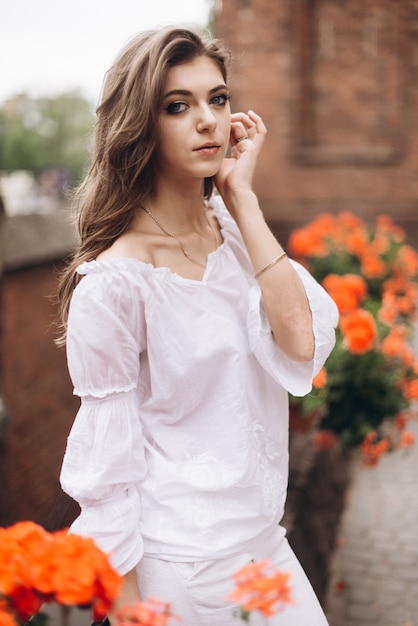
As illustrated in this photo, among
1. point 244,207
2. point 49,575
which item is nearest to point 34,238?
point 244,207

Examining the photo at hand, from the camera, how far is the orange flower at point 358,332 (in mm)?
4043

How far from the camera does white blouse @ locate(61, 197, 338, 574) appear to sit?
1707 mm

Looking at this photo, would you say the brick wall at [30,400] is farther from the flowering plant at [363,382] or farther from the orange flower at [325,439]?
the flowering plant at [363,382]

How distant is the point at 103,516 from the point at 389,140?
1225 cm

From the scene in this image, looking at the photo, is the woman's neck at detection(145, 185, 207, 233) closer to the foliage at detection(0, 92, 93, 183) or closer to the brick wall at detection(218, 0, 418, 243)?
the brick wall at detection(218, 0, 418, 243)

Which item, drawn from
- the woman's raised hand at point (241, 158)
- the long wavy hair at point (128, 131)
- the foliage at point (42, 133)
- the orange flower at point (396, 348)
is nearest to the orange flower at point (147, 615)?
the long wavy hair at point (128, 131)

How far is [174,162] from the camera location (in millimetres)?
1865

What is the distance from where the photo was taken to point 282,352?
1901 mm

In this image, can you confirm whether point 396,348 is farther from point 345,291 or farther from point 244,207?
point 244,207

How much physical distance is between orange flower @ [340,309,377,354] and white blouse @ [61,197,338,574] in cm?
211

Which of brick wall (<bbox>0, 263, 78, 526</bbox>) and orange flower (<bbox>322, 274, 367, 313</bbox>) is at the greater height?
orange flower (<bbox>322, 274, 367, 313</bbox>)

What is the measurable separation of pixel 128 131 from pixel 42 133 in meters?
44.8

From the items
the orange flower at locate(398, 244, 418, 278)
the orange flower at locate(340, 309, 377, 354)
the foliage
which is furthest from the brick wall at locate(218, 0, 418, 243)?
the foliage

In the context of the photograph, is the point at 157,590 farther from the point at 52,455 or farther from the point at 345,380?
the point at 52,455
